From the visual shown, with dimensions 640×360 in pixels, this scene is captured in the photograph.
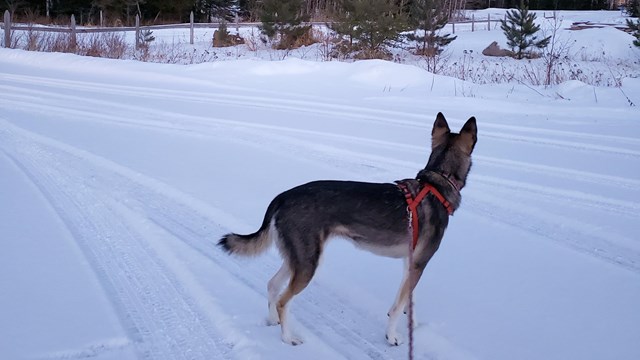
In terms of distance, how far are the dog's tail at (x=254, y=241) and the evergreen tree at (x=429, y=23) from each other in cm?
2502

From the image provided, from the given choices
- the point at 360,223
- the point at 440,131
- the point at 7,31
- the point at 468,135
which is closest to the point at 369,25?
the point at 7,31

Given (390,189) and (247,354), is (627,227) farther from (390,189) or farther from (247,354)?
(247,354)

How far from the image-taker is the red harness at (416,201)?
377cm

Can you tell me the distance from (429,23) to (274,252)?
24944mm

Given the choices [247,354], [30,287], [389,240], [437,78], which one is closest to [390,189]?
[389,240]

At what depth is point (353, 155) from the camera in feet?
27.9

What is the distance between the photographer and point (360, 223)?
3723 mm

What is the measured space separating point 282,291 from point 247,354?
516mm

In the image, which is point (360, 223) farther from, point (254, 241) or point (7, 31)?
point (7, 31)

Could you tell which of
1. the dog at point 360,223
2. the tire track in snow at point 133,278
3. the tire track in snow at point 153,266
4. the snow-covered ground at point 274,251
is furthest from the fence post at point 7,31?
the dog at point 360,223

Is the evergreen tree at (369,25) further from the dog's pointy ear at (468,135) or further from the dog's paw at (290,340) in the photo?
the dog's paw at (290,340)

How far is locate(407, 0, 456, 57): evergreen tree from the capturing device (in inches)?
1088

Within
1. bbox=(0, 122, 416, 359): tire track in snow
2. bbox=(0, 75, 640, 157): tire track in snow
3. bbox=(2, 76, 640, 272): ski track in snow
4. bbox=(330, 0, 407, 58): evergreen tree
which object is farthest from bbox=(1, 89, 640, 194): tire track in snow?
bbox=(330, 0, 407, 58): evergreen tree

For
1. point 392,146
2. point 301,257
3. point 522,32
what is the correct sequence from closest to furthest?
point 301,257 < point 392,146 < point 522,32
